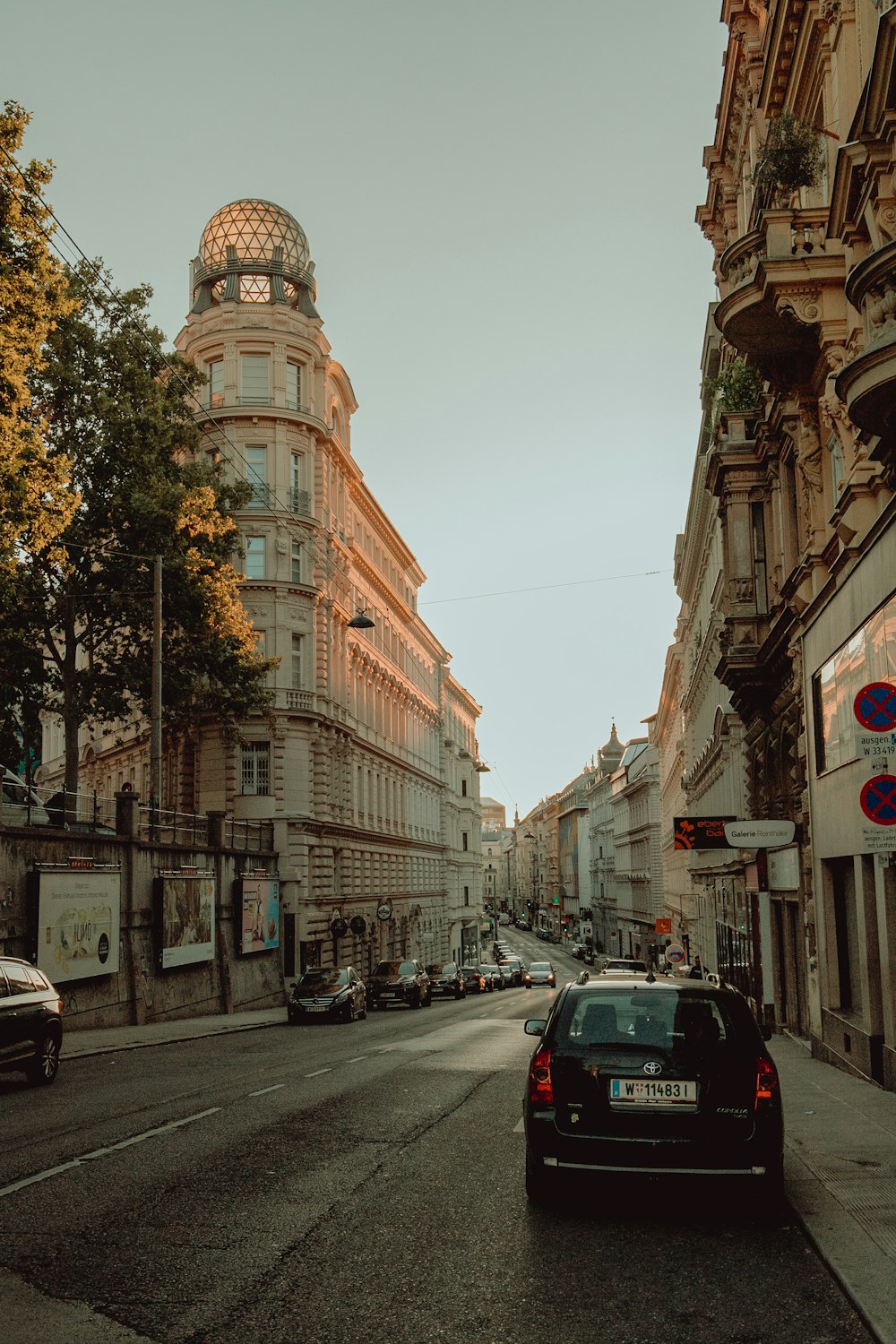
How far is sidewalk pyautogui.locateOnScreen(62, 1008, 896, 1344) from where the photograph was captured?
20.8ft

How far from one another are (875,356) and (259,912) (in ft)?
101

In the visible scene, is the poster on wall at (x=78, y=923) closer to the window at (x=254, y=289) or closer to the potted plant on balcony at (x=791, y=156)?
the potted plant on balcony at (x=791, y=156)

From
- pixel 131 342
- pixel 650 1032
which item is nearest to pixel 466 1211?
pixel 650 1032

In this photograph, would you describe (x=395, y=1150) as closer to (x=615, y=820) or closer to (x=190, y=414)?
(x=190, y=414)

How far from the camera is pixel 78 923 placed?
968 inches

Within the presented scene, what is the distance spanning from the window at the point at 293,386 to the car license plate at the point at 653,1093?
41048mm

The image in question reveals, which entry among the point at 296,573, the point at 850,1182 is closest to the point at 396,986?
the point at 296,573

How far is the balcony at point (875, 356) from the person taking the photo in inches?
433

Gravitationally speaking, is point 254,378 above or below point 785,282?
above

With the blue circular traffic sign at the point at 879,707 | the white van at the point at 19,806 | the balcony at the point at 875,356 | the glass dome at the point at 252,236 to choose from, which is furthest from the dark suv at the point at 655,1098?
the glass dome at the point at 252,236

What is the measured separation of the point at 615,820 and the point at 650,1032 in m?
109

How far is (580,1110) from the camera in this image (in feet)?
25.7

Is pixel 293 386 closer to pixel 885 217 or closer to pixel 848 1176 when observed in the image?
pixel 885 217

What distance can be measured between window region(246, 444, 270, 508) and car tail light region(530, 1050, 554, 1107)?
127 ft
